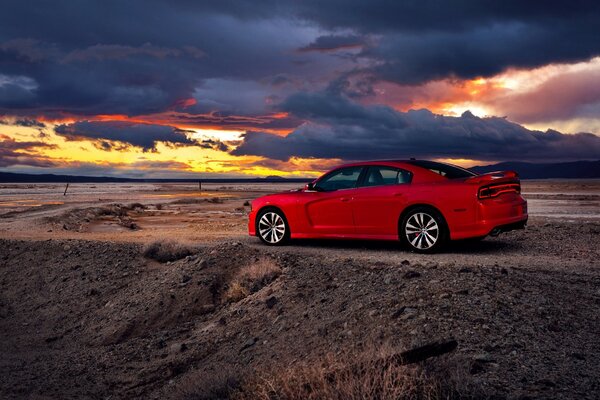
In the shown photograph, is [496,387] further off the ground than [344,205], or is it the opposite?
[344,205]

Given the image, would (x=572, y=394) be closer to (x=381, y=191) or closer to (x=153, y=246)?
(x=381, y=191)

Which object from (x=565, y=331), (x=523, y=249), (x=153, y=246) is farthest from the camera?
(x=153, y=246)

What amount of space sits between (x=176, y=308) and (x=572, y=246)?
8.47 m

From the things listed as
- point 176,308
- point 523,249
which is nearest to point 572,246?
point 523,249

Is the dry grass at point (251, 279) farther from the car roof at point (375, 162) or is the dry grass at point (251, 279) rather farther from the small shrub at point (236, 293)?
the car roof at point (375, 162)

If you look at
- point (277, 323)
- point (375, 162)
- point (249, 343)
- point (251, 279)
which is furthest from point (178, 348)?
point (375, 162)

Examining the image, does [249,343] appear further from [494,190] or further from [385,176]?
[494,190]

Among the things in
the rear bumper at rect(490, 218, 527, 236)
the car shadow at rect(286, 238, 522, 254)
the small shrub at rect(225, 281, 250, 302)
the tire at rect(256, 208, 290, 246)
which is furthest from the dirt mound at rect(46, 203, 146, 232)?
the rear bumper at rect(490, 218, 527, 236)

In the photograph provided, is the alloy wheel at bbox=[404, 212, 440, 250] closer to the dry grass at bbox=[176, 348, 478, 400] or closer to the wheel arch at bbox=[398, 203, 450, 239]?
the wheel arch at bbox=[398, 203, 450, 239]

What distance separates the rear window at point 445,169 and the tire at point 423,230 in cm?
81

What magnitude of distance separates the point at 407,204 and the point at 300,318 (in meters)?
3.87

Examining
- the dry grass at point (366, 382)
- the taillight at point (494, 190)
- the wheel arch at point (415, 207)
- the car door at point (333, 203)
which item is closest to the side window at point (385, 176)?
the car door at point (333, 203)

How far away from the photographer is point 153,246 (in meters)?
14.2

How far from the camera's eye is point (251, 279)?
35.9 ft
